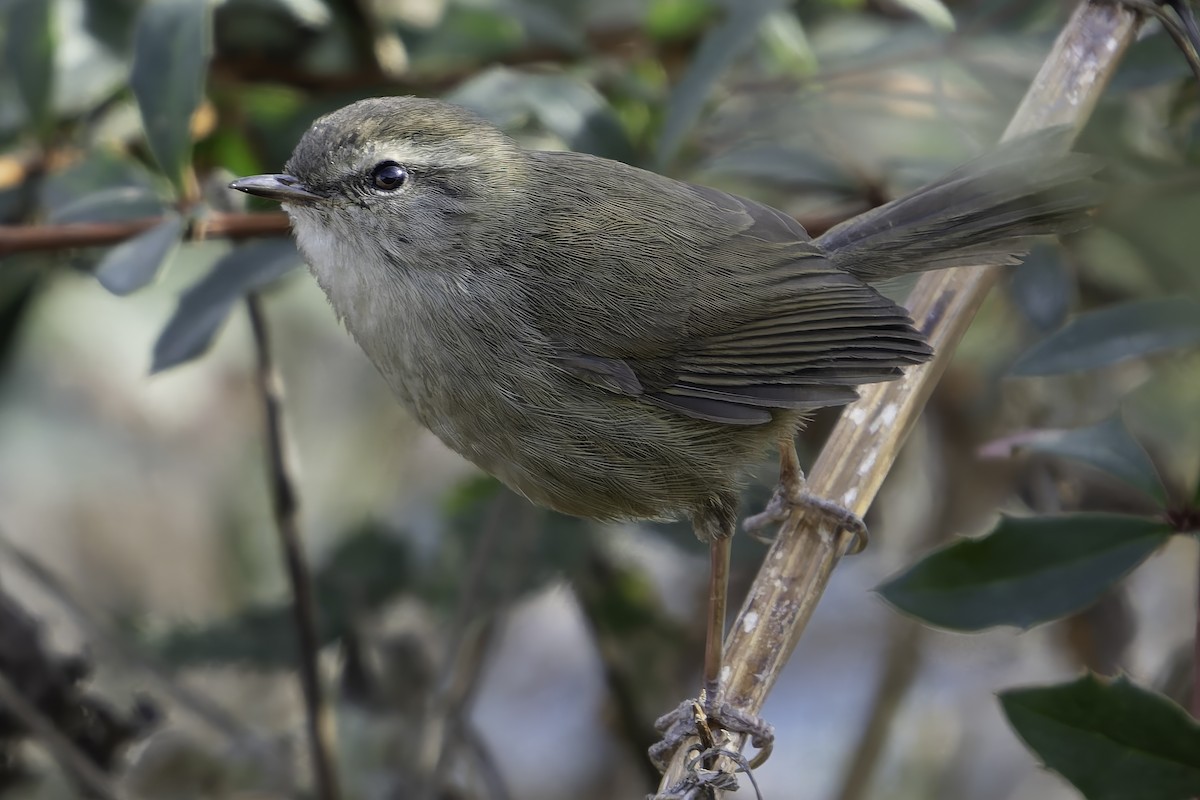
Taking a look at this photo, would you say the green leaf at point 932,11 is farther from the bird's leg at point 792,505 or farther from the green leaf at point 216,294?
the green leaf at point 216,294

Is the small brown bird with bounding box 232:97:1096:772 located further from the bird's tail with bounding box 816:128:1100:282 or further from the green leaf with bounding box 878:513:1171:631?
the green leaf with bounding box 878:513:1171:631

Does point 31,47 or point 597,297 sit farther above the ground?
→ point 31,47

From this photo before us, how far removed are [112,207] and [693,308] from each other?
123cm

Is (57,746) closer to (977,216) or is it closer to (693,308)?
(693,308)

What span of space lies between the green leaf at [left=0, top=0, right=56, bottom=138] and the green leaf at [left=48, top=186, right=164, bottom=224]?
0.43 metres

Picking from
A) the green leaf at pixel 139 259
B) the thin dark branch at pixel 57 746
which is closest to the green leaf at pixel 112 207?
the green leaf at pixel 139 259

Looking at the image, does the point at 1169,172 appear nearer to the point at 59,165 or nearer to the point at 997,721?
the point at 59,165

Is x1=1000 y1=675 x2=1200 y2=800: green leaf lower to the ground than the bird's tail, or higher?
lower

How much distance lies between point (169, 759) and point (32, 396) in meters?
1.22

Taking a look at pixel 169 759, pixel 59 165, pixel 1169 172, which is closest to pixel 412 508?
pixel 169 759

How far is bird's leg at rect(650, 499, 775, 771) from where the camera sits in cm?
232

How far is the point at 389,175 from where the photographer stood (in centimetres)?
252

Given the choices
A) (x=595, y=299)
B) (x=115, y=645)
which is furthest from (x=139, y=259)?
(x=115, y=645)

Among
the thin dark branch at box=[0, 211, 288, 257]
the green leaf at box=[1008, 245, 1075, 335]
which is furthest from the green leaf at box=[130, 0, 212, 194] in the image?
the green leaf at box=[1008, 245, 1075, 335]
